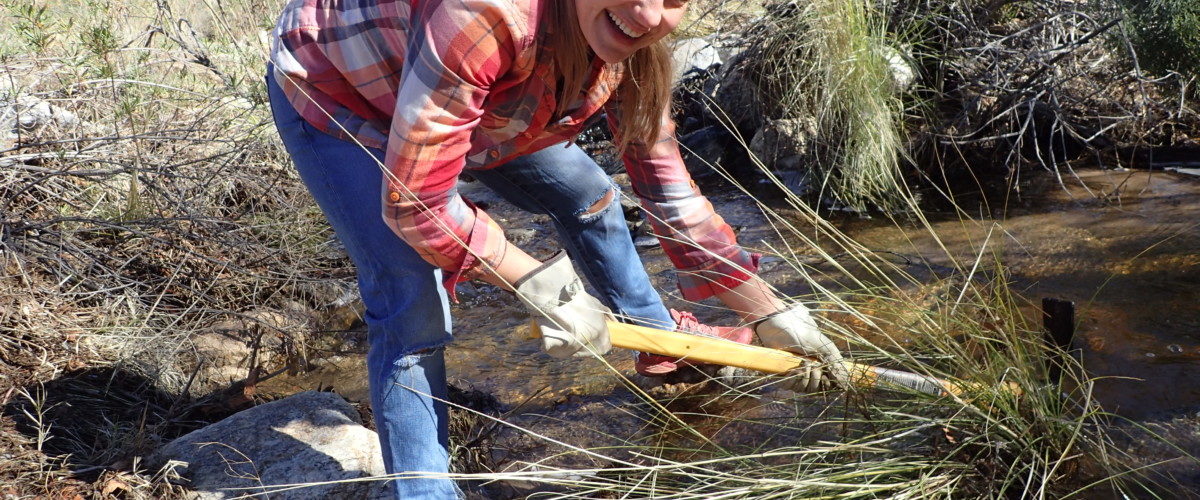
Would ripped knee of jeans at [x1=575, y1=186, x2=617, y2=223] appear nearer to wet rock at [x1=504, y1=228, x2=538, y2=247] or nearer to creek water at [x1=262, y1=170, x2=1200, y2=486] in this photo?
creek water at [x1=262, y1=170, x2=1200, y2=486]

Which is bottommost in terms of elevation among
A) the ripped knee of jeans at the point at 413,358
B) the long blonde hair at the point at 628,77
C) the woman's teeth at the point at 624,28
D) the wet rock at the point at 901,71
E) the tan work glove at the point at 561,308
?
the ripped knee of jeans at the point at 413,358

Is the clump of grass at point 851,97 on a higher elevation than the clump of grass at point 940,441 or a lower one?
higher

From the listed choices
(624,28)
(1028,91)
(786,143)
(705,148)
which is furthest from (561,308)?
(705,148)

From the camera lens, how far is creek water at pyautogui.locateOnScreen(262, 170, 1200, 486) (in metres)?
2.31

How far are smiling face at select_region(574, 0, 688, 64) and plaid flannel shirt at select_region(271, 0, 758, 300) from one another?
9 cm

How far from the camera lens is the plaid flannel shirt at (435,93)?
1.40 m

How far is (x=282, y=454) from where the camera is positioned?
2188mm

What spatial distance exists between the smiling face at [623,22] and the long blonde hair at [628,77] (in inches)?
1.2

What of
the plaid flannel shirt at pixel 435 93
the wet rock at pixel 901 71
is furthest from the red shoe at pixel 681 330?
the wet rock at pixel 901 71

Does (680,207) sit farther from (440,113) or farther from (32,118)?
(32,118)

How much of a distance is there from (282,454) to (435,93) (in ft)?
4.01

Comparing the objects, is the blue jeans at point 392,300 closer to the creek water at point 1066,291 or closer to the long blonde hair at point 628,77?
the long blonde hair at point 628,77

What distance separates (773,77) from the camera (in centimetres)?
418

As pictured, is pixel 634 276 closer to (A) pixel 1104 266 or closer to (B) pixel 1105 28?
(A) pixel 1104 266
